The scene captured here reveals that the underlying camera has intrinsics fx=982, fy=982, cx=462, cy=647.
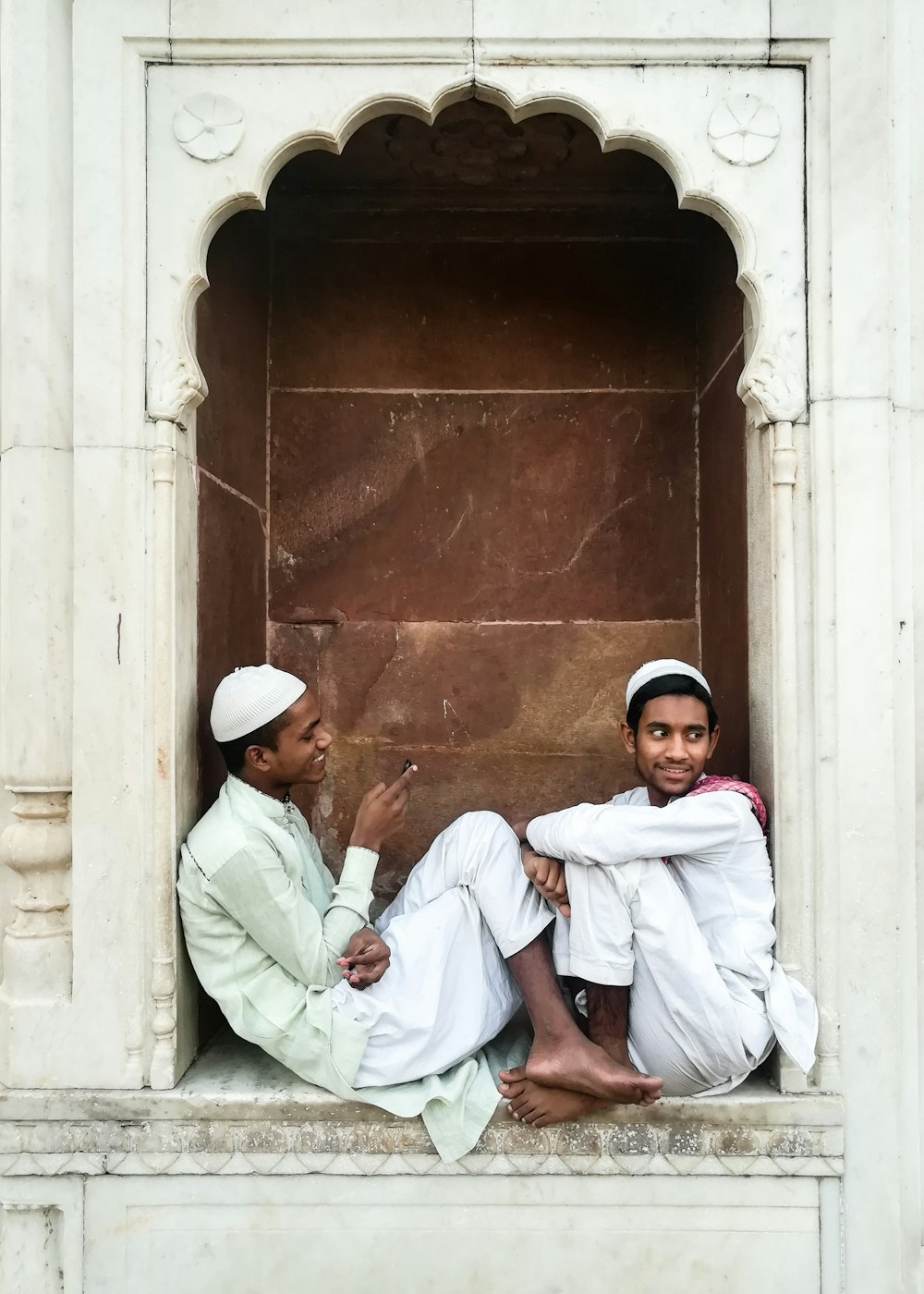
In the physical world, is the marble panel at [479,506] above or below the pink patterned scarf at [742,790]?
above

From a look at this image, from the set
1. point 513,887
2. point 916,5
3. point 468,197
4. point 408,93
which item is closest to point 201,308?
point 408,93

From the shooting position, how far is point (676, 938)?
7.45 ft

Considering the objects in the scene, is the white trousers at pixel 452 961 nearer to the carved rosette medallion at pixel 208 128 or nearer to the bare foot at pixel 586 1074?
the bare foot at pixel 586 1074

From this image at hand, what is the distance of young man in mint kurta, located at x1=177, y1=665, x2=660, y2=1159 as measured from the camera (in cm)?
236

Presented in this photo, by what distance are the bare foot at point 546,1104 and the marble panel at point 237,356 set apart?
186 centimetres

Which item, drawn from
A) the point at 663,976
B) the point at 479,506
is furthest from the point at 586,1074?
the point at 479,506

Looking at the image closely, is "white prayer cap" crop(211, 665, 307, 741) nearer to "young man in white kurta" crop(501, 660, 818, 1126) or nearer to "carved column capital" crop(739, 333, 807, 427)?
"young man in white kurta" crop(501, 660, 818, 1126)

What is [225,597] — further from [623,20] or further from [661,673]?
[623,20]

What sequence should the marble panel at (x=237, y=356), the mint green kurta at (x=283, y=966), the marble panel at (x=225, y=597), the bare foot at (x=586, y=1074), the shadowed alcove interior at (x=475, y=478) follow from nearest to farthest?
the bare foot at (x=586, y=1074), the mint green kurta at (x=283, y=966), the marble panel at (x=225, y=597), the marble panel at (x=237, y=356), the shadowed alcove interior at (x=475, y=478)

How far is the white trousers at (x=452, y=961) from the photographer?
7.87ft

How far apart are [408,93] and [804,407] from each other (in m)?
1.26

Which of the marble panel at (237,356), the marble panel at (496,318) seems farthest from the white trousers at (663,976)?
the marble panel at (496,318)

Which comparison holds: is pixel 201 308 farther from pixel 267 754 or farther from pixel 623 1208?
pixel 623 1208

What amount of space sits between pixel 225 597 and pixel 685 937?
164cm
